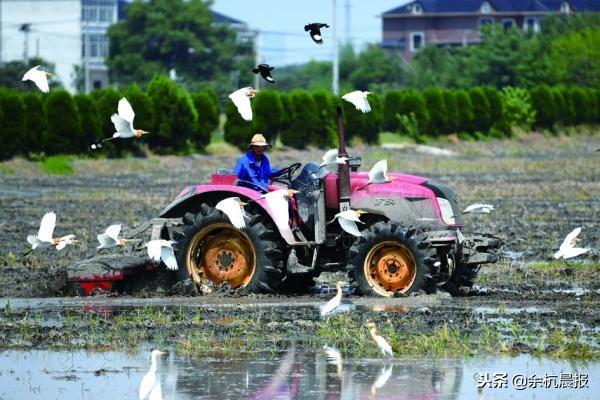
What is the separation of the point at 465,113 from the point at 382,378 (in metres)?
52.9

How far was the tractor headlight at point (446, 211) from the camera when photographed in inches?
557

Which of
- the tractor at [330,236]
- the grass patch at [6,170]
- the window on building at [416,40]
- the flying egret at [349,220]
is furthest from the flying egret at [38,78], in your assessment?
the window on building at [416,40]

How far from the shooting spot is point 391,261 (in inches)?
552

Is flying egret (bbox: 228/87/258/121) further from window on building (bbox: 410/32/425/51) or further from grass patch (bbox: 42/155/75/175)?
window on building (bbox: 410/32/425/51)

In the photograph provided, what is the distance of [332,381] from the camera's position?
973 centimetres

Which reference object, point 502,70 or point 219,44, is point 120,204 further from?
point 219,44

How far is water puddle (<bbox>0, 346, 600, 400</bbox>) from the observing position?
9.33 metres

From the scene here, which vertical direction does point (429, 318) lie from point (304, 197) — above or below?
below

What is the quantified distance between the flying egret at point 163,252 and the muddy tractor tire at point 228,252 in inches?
15.5

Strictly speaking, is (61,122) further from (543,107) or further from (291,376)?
(291,376)

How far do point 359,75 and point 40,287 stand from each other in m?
92.4

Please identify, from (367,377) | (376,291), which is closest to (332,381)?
(367,377)

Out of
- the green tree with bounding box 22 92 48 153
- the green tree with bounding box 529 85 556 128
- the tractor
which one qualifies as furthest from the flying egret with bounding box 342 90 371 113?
the green tree with bounding box 529 85 556 128

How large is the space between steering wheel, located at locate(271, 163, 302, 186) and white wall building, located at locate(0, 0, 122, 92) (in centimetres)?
9529
